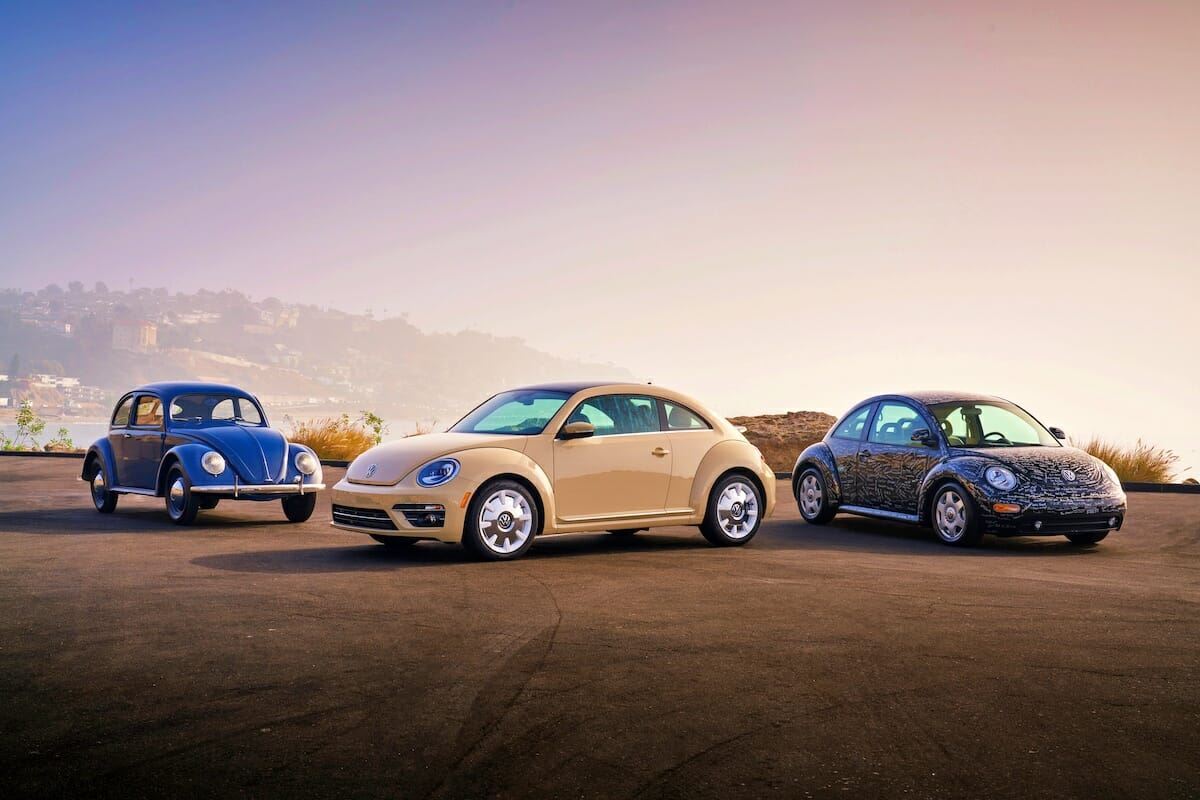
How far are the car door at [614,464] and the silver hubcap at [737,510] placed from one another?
2.45 ft

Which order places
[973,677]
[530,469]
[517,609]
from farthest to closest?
[530,469] < [517,609] < [973,677]

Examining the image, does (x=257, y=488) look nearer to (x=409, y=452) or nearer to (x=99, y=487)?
(x=99, y=487)

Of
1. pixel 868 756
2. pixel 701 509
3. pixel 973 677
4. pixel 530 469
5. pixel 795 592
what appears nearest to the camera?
pixel 868 756

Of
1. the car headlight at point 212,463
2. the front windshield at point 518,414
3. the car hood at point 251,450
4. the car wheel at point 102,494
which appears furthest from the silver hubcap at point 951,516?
the car wheel at point 102,494

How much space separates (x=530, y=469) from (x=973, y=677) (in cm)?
572

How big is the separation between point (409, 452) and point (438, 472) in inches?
18.4

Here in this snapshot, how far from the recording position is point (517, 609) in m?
9.01

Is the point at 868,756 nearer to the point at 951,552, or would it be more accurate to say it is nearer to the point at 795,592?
the point at 795,592

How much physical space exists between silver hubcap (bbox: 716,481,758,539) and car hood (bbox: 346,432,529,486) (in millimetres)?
2472

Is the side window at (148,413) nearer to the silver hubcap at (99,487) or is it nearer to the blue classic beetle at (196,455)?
the blue classic beetle at (196,455)

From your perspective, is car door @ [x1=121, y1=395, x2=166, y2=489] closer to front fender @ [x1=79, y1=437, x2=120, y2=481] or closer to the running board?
front fender @ [x1=79, y1=437, x2=120, y2=481]

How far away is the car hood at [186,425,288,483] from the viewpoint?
50.7 feet

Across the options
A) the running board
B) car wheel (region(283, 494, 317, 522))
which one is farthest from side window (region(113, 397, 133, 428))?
the running board

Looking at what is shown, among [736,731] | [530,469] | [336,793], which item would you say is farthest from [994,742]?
[530,469]
